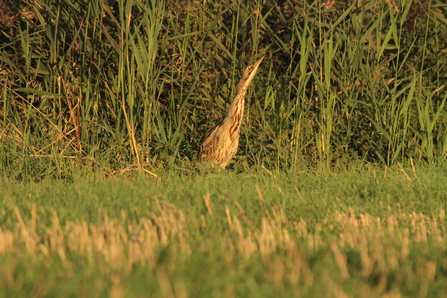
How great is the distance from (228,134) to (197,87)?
3.10 ft

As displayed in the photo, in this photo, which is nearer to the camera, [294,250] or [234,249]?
[294,250]

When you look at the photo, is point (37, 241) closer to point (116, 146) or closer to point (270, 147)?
point (116, 146)

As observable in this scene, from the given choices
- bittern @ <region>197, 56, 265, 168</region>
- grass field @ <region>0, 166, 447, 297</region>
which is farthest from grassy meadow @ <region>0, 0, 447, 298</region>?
bittern @ <region>197, 56, 265, 168</region>

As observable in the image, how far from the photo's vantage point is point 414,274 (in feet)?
10.1

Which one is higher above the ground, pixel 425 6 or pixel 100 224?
pixel 425 6

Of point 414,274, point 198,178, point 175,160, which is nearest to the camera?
point 414,274

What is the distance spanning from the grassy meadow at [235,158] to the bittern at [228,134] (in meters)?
0.18

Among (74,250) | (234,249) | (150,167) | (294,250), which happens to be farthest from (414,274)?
(150,167)

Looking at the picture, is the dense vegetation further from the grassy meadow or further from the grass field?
the grass field

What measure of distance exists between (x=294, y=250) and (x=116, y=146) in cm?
327

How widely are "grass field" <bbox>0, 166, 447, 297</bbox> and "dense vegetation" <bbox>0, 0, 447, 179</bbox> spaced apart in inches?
22.9

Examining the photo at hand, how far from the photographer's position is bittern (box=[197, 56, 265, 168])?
612 centimetres

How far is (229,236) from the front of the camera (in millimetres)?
3906

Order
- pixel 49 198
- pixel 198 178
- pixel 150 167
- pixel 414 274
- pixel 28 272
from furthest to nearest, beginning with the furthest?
pixel 150 167 < pixel 198 178 < pixel 49 198 < pixel 414 274 < pixel 28 272
